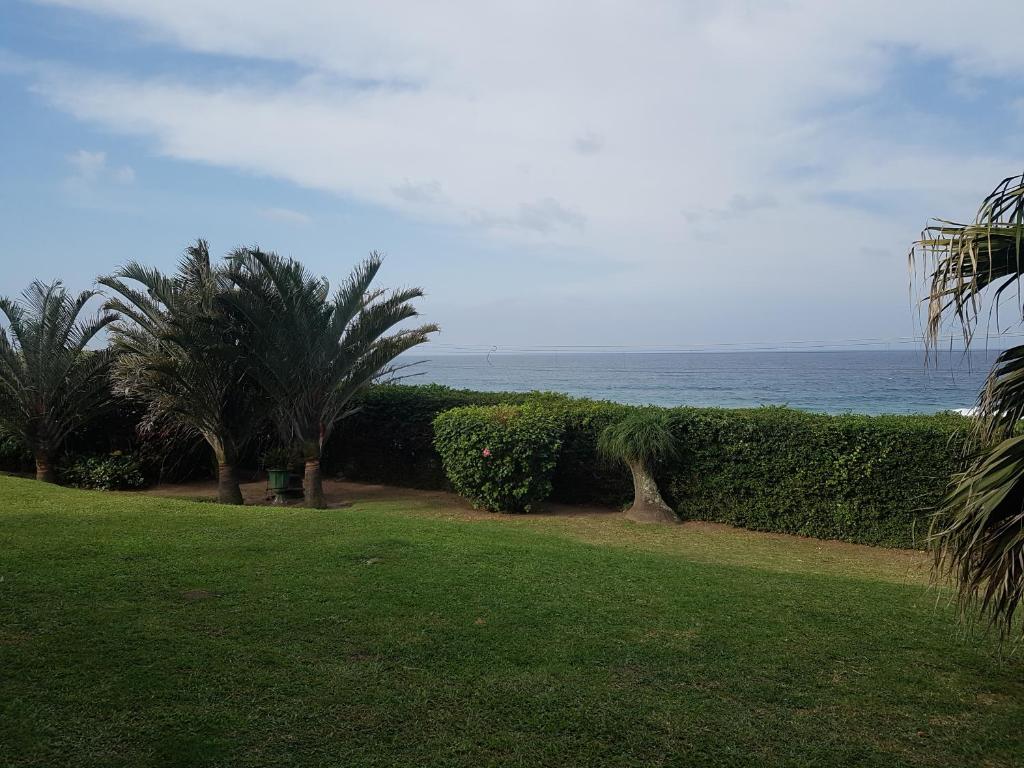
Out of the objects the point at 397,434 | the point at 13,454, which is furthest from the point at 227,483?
the point at 13,454

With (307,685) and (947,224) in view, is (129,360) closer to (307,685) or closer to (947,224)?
(307,685)

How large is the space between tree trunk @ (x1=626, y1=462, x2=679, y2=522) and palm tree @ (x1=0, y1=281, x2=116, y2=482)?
31.2 ft

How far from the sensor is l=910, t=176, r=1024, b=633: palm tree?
3678 millimetres

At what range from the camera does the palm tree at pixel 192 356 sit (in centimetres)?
1132

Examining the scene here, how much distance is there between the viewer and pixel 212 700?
401 cm

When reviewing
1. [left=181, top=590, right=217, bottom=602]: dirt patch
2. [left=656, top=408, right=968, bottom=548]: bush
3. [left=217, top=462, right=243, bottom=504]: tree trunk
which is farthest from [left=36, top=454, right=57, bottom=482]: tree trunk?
[left=656, top=408, right=968, bottom=548]: bush

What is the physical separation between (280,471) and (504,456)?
155 inches

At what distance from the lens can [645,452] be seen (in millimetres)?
10516

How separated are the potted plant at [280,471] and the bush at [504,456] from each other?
9.41 ft

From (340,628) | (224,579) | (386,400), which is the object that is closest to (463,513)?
(386,400)

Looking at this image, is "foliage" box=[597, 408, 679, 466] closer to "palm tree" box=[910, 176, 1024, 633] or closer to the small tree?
the small tree

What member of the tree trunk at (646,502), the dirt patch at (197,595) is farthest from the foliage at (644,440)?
the dirt patch at (197,595)

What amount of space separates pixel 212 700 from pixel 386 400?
9954 millimetres

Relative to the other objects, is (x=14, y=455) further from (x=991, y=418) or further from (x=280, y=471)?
(x=991, y=418)
